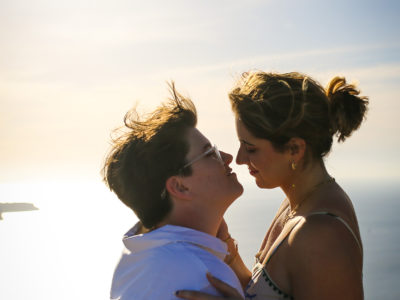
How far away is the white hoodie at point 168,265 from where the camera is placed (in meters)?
2.79

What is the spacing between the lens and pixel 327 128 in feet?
14.4

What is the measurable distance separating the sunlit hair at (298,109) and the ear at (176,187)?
1114 mm

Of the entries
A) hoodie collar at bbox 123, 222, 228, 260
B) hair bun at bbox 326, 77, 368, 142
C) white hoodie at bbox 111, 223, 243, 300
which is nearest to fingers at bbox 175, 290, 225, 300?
white hoodie at bbox 111, 223, 243, 300

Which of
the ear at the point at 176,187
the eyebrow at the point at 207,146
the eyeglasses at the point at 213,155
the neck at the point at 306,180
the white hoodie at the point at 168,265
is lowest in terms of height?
the white hoodie at the point at 168,265

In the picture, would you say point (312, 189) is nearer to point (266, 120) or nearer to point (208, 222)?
point (266, 120)

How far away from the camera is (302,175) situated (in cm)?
452

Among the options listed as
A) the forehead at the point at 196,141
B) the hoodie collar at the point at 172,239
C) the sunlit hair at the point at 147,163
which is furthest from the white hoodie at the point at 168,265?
the forehead at the point at 196,141

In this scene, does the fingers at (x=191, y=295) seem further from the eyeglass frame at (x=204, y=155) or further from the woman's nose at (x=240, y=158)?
the woman's nose at (x=240, y=158)

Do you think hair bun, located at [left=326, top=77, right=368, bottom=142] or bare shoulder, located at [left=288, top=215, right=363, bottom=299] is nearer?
bare shoulder, located at [left=288, top=215, right=363, bottom=299]

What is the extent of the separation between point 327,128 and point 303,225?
1.18m

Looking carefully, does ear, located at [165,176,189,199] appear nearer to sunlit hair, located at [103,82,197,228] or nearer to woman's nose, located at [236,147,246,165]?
sunlit hair, located at [103,82,197,228]

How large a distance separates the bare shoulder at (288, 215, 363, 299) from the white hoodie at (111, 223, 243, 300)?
71 cm

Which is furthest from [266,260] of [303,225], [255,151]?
[255,151]

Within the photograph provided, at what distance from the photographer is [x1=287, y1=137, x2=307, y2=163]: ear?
4.28 metres
